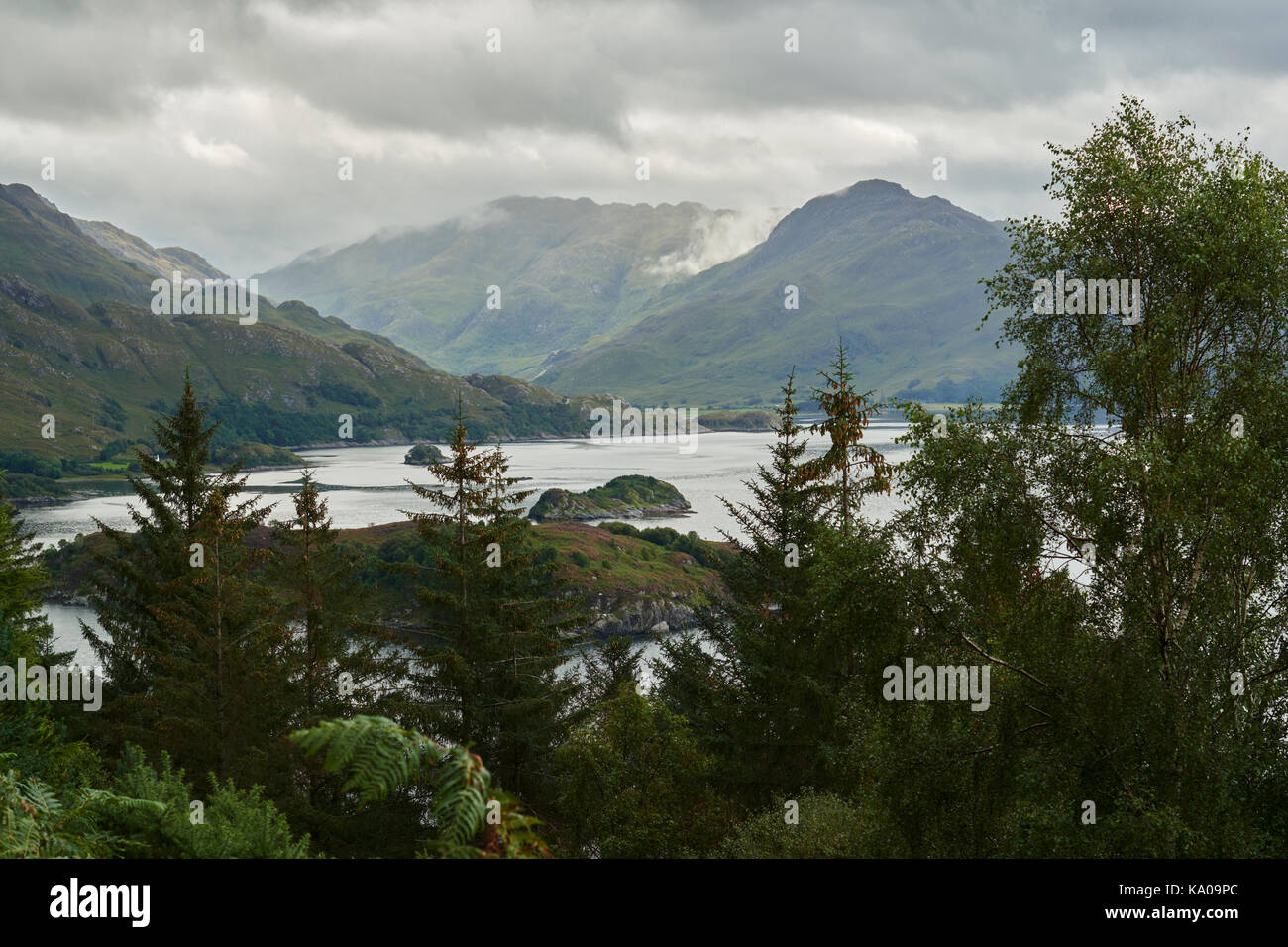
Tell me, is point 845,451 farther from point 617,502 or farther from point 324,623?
point 617,502

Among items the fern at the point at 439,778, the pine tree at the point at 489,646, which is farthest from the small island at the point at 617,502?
the fern at the point at 439,778

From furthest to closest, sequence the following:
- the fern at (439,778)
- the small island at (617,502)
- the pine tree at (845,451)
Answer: the small island at (617,502) < the pine tree at (845,451) < the fern at (439,778)

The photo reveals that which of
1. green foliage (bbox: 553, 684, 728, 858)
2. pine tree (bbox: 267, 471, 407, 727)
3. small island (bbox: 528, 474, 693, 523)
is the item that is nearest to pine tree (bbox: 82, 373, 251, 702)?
pine tree (bbox: 267, 471, 407, 727)

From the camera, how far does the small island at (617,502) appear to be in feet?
483

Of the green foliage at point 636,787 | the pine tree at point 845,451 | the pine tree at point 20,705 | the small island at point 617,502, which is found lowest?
the green foliage at point 636,787

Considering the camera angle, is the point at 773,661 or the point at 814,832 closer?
the point at 814,832

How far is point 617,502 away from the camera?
513 ft

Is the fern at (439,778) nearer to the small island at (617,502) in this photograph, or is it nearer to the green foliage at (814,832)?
the green foliage at (814,832)

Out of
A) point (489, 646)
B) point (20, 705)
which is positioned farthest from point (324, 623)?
point (20, 705)

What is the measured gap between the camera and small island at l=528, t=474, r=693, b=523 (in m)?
147

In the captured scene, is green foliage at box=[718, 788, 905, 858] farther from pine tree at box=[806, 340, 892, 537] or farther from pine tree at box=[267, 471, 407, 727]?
pine tree at box=[267, 471, 407, 727]
